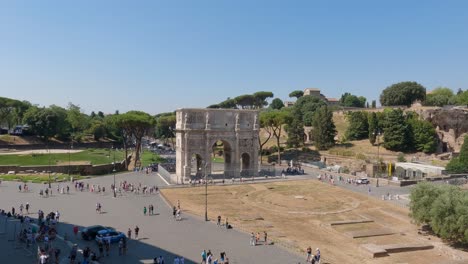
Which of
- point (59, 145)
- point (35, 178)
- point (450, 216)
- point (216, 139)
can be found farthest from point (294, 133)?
point (450, 216)

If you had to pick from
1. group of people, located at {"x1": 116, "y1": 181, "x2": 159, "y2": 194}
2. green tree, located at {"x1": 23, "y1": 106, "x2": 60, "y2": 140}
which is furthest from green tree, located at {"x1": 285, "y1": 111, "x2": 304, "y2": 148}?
green tree, located at {"x1": 23, "y1": 106, "x2": 60, "y2": 140}

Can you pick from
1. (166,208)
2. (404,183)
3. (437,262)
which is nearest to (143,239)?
(166,208)

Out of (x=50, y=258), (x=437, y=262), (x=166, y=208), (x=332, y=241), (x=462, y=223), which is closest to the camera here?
(x=50, y=258)

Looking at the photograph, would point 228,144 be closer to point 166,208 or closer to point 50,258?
Result: point 166,208

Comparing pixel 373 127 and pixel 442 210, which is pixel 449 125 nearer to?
pixel 373 127

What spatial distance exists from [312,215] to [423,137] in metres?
43.1

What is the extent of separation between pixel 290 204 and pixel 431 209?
47.1 ft

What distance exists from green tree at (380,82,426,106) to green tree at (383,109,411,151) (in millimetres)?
32992

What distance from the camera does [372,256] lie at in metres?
25.2

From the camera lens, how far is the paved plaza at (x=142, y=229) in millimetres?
23828

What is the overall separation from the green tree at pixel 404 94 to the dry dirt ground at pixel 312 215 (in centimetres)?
6060

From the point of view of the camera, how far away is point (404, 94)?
3947 inches

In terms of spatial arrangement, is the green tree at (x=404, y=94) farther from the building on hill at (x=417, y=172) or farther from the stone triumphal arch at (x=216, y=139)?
the stone triumphal arch at (x=216, y=139)

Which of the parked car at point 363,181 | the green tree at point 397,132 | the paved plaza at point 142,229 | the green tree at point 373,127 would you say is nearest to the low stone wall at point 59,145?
the paved plaza at point 142,229
